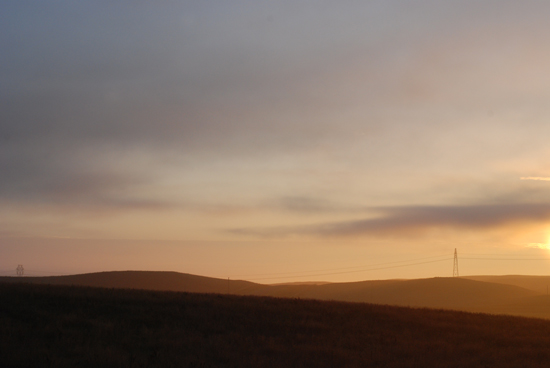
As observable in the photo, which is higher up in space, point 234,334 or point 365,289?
point 234,334

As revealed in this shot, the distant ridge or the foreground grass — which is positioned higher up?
the foreground grass

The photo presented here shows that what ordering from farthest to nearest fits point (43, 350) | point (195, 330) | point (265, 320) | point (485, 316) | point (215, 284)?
point (215, 284)
point (485, 316)
point (265, 320)
point (195, 330)
point (43, 350)

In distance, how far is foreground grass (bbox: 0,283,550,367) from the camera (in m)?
17.4

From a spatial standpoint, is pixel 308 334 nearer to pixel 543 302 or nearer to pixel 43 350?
pixel 43 350

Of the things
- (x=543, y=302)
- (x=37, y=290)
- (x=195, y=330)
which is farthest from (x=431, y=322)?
(x=543, y=302)

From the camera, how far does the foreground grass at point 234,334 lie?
17.4m

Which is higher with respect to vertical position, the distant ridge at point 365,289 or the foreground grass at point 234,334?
the foreground grass at point 234,334

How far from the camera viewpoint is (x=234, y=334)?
71.9 feet

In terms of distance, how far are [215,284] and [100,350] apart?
457 ft

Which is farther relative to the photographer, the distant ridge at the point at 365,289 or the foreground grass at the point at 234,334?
the distant ridge at the point at 365,289

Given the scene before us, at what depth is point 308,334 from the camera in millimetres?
23328

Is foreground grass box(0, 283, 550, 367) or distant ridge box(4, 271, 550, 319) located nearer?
foreground grass box(0, 283, 550, 367)

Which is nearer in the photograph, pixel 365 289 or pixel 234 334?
pixel 234 334

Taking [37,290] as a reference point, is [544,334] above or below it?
below
